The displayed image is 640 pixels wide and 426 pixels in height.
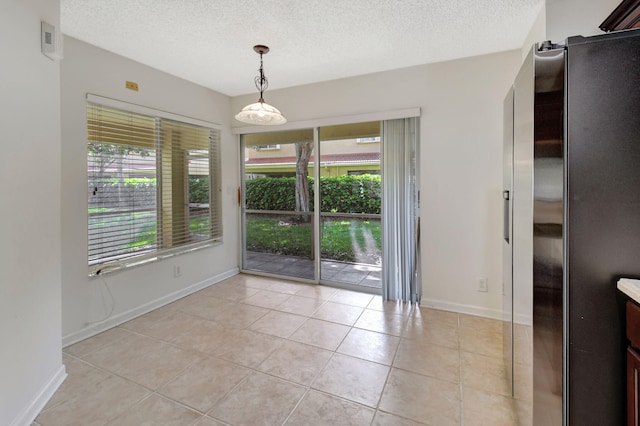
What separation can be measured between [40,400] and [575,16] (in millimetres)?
4191

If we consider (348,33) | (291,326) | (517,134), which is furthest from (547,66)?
(291,326)

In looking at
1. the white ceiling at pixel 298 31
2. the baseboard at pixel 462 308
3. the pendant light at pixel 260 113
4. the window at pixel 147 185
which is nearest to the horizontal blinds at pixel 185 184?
the window at pixel 147 185

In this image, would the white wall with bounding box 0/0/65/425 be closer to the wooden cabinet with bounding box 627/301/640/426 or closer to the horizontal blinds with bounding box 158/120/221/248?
the horizontal blinds with bounding box 158/120/221/248

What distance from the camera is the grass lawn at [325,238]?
373cm

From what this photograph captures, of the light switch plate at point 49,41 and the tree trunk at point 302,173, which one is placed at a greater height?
the light switch plate at point 49,41

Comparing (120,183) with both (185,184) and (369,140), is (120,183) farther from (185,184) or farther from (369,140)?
(369,140)

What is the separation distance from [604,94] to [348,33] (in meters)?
1.99

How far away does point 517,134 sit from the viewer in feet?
5.02

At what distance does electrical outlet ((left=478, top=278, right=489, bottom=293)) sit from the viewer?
3.00m

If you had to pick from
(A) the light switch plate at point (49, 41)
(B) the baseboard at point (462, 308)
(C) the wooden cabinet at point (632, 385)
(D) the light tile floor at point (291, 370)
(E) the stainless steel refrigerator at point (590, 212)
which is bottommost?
(D) the light tile floor at point (291, 370)

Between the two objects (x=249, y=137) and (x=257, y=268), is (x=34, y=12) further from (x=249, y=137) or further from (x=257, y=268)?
(x=257, y=268)

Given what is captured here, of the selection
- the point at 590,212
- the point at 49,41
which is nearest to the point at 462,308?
the point at 590,212

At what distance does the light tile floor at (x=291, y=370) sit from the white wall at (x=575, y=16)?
219cm

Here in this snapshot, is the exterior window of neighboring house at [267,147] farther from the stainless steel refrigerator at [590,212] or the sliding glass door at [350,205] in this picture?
the stainless steel refrigerator at [590,212]
